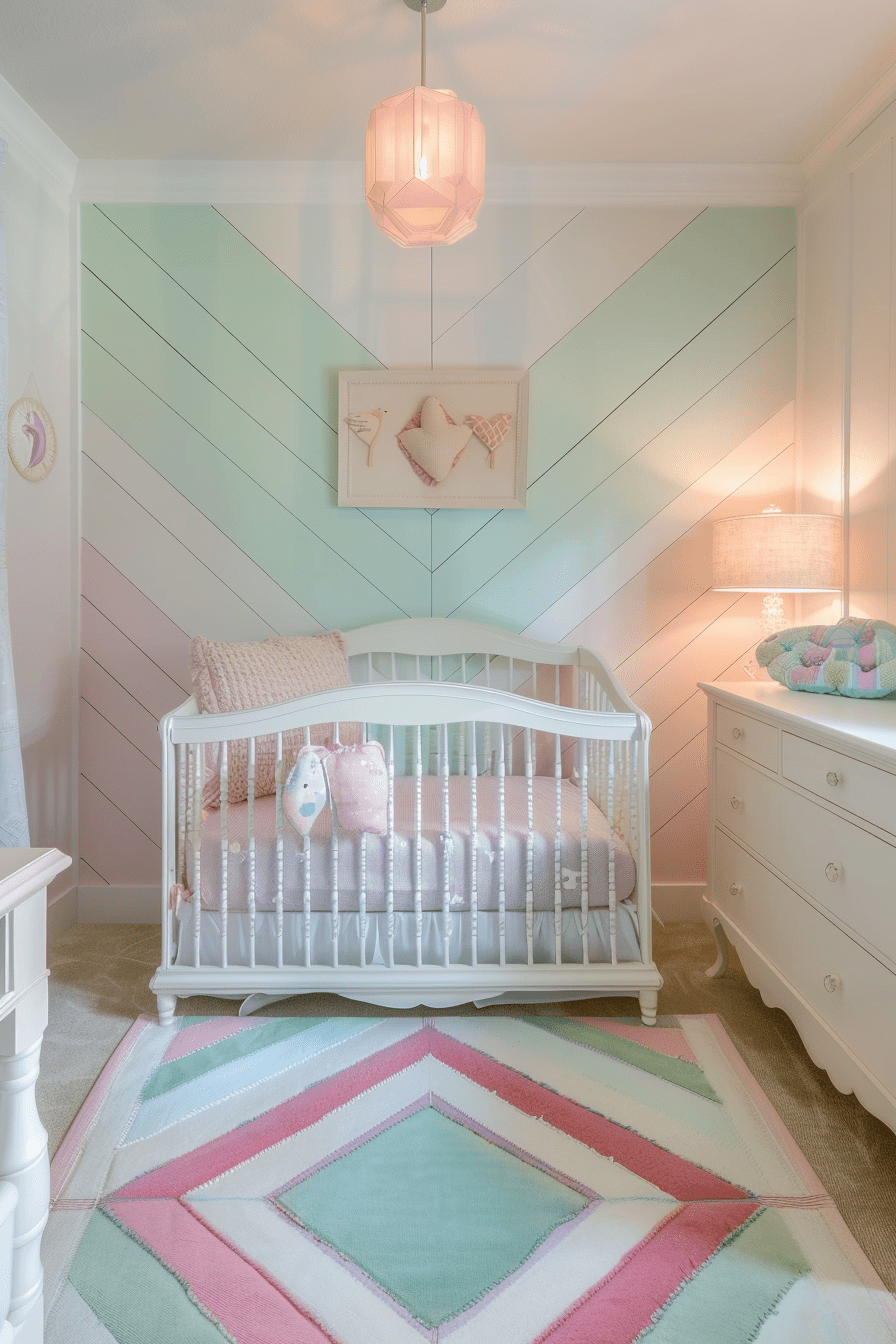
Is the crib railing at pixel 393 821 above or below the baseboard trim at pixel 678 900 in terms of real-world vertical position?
above

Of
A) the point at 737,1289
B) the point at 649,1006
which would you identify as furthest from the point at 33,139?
the point at 737,1289

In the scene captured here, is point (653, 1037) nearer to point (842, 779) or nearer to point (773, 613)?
point (842, 779)

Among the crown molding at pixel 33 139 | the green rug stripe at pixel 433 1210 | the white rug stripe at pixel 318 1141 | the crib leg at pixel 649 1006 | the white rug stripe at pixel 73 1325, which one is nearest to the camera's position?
the white rug stripe at pixel 73 1325

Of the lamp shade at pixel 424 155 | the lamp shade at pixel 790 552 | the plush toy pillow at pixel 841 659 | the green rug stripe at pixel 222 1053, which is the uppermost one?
the lamp shade at pixel 424 155

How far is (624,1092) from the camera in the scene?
5.30 feet

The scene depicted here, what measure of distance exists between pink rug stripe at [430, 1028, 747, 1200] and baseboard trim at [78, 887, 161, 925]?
48.3 inches

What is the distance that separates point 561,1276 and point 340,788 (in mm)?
962

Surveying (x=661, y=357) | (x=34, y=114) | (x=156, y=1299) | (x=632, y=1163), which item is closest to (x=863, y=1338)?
(x=632, y=1163)

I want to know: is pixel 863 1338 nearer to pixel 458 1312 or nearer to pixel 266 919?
pixel 458 1312

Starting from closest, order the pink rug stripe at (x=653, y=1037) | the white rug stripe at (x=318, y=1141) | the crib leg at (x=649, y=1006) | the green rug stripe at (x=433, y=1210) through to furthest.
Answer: the green rug stripe at (x=433, y=1210)
the white rug stripe at (x=318, y=1141)
the pink rug stripe at (x=653, y=1037)
the crib leg at (x=649, y=1006)

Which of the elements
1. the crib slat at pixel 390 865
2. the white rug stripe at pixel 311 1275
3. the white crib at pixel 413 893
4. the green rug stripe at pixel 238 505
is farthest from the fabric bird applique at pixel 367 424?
the white rug stripe at pixel 311 1275

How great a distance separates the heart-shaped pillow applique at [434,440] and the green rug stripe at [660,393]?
0.51 feet

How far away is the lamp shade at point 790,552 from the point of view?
2.18 meters

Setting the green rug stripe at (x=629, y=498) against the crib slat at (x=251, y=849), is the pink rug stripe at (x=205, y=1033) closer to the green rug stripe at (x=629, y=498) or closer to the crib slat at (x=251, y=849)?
the crib slat at (x=251, y=849)
